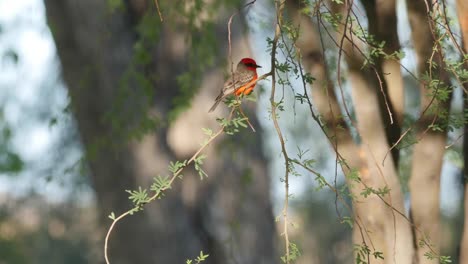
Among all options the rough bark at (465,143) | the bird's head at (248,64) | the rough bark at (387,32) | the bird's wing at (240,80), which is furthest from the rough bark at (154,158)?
the rough bark at (465,143)

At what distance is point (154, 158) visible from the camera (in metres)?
7.63

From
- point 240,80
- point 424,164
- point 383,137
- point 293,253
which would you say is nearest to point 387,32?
point 383,137

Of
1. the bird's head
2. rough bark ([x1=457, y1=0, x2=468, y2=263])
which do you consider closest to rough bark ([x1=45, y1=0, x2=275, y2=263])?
the bird's head

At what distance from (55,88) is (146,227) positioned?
731cm

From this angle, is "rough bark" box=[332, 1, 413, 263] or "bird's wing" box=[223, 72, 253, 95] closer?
"bird's wing" box=[223, 72, 253, 95]

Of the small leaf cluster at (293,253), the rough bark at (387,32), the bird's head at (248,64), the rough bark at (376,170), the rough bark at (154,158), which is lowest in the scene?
the small leaf cluster at (293,253)

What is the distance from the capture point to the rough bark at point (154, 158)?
25.0ft

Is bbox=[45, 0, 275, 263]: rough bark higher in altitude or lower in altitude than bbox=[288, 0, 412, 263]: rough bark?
higher

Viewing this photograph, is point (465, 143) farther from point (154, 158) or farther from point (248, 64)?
point (154, 158)

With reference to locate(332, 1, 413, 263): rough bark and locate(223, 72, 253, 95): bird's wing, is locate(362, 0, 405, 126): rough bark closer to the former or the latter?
locate(332, 1, 413, 263): rough bark

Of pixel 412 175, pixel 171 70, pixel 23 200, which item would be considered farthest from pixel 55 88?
pixel 412 175

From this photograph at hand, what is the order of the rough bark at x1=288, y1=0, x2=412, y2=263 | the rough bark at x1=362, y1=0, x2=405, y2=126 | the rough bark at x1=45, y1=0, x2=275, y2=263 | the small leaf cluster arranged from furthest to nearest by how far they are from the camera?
the rough bark at x1=45, y1=0, x2=275, y2=263, the rough bark at x1=362, y1=0, x2=405, y2=126, the rough bark at x1=288, y1=0, x2=412, y2=263, the small leaf cluster

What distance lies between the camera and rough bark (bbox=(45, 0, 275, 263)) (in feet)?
25.0

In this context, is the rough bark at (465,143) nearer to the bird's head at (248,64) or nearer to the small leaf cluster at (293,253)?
the bird's head at (248,64)
